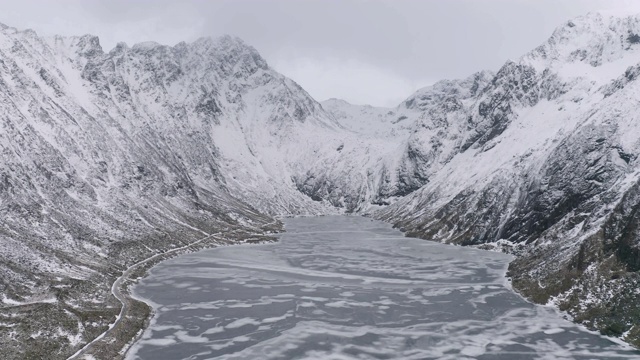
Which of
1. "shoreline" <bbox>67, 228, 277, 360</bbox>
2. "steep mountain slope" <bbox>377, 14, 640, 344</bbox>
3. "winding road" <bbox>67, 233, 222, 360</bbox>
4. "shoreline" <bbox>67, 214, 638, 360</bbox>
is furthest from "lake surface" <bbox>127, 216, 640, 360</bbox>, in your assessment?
"steep mountain slope" <bbox>377, 14, 640, 344</bbox>

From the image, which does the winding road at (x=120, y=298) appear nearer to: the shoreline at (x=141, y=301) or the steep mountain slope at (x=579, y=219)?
the shoreline at (x=141, y=301)

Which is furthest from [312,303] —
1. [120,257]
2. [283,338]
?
[120,257]

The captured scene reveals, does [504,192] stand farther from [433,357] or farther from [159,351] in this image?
[159,351]

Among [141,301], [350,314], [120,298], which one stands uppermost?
[120,298]

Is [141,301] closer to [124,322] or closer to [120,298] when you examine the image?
[120,298]

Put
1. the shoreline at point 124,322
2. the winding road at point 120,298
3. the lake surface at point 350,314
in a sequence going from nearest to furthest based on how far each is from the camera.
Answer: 1. the shoreline at point 124,322
2. the winding road at point 120,298
3. the lake surface at point 350,314

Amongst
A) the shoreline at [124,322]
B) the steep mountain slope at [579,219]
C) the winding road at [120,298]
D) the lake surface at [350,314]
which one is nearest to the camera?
the shoreline at [124,322]

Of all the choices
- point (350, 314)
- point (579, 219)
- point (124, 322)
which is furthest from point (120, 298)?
point (579, 219)

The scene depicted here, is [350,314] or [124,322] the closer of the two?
[124,322]

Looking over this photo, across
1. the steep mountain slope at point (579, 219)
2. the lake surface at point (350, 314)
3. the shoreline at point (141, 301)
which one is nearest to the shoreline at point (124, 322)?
the shoreline at point (141, 301)
